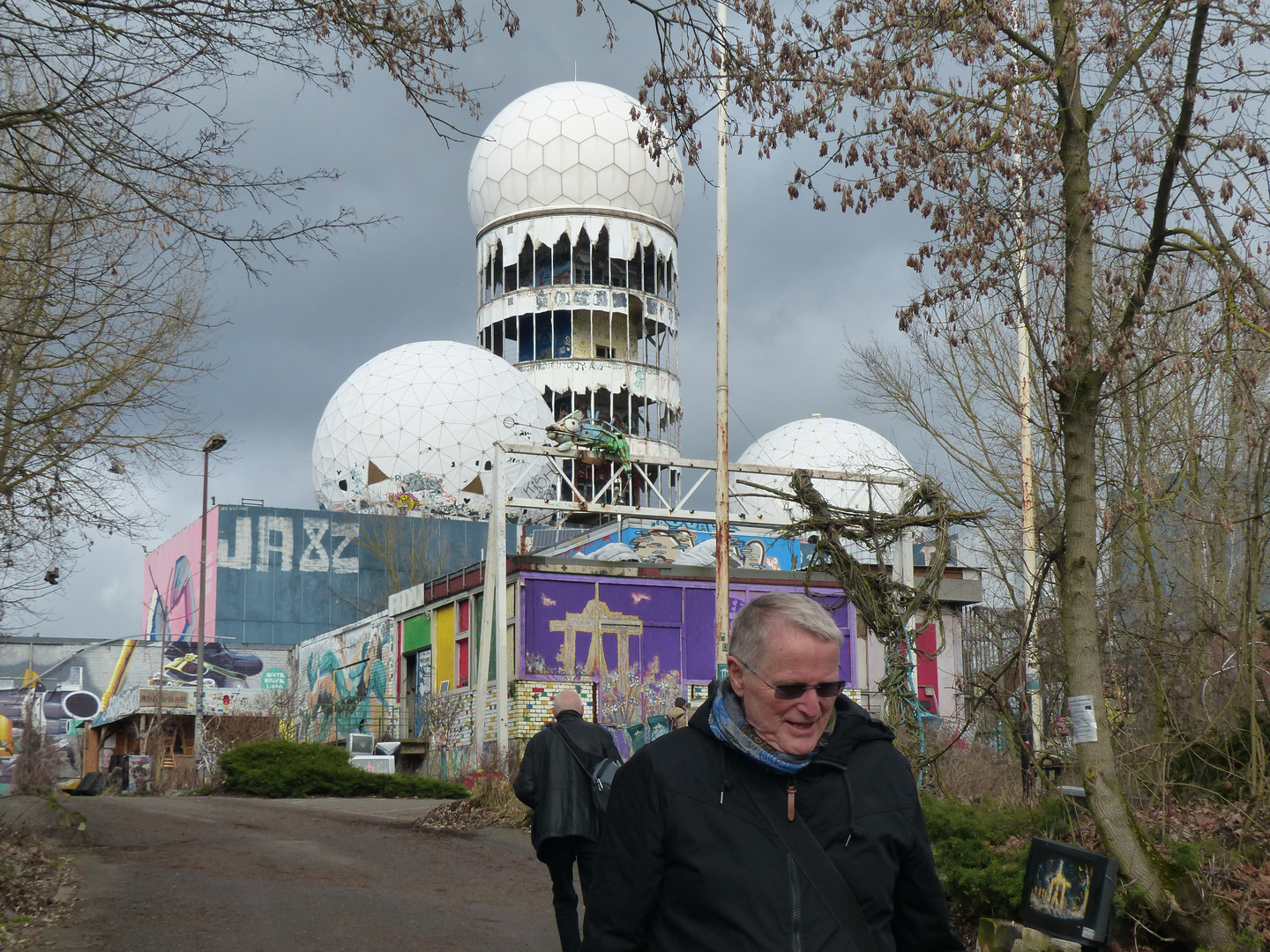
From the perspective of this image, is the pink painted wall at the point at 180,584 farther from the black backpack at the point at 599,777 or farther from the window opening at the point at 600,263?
the black backpack at the point at 599,777

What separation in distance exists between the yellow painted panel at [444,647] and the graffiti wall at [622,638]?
354 centimetres

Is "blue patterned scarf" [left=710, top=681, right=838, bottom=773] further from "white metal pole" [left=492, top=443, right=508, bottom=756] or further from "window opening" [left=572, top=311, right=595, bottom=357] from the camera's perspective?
"window opening" [left=572, top=311, right=595, bottom=357]

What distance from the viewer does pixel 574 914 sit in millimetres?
7996

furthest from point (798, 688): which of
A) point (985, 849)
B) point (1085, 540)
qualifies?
point (985, 849)

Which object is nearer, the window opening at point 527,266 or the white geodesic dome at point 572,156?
the white geodesic dome at point 572,156

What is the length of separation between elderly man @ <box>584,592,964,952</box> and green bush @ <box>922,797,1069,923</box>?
18.8ft

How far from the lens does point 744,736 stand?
11.0 ft

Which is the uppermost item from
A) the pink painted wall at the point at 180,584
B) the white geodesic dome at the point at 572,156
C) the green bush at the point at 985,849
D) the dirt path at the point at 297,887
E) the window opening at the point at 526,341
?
the white geodesic dome at the point at 572,156

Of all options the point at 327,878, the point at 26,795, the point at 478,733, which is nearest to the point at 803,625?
the point at 327,878

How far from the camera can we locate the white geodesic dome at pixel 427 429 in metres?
47.5

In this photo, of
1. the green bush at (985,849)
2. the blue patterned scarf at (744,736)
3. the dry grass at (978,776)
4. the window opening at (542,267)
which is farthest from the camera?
the window opening at (542,267)

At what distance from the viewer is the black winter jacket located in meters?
3.21

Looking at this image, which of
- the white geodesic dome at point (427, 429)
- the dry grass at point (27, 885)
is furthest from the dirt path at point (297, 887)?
the white geodesic dome at point (427, 429)

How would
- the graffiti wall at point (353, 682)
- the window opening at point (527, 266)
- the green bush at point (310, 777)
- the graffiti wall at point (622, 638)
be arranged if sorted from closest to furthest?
1. the green bush at point (310, 777)
2. the graffiti wall at point (622, 638)
3. the graffiti wall at point (353, 682)
4. the window opening at point (527, 266)
